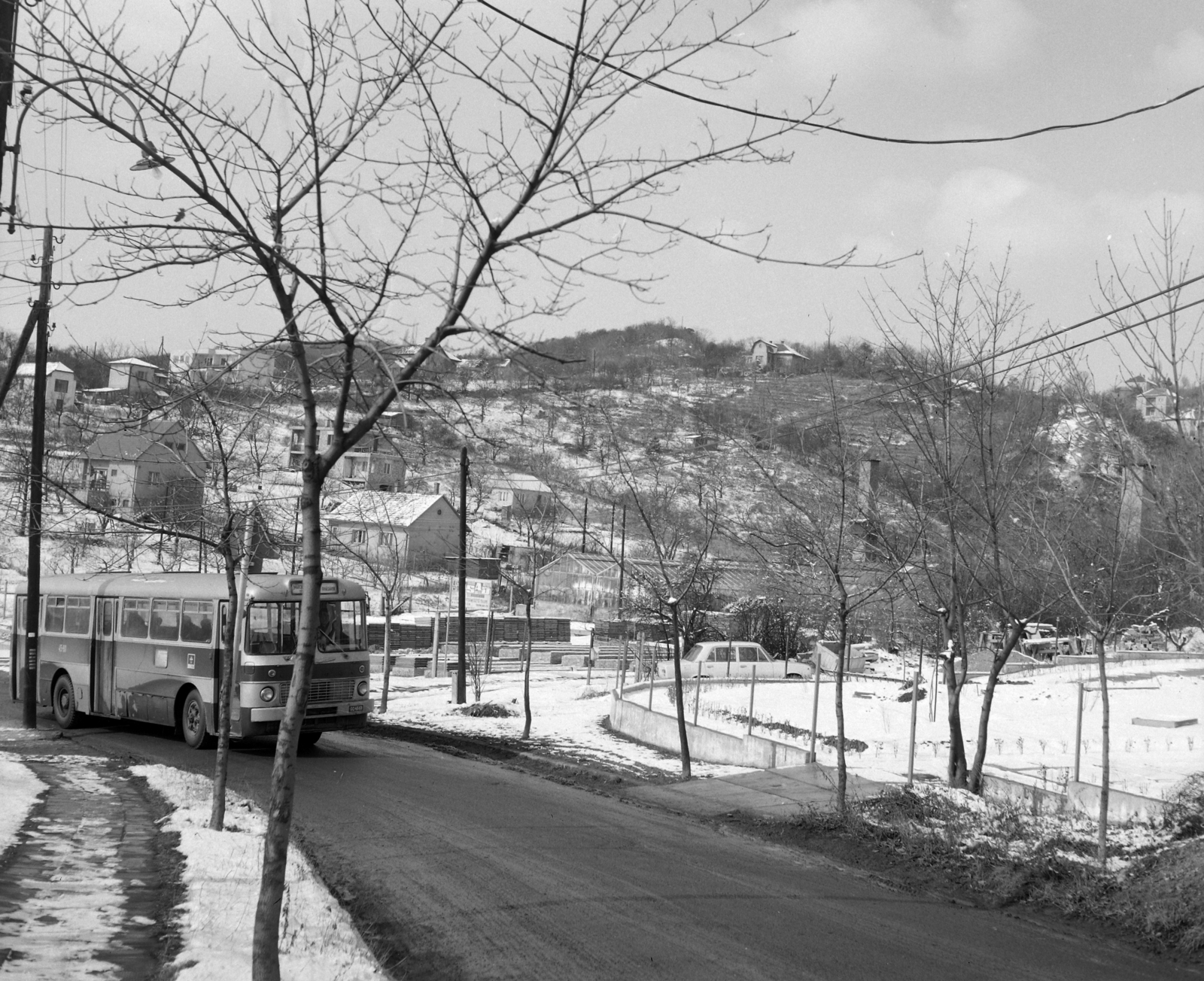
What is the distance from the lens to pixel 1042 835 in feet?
34.0

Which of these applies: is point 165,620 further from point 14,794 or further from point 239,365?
point 239,365

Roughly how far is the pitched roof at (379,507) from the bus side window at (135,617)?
18.3 ft

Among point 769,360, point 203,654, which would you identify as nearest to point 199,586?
point 203,654

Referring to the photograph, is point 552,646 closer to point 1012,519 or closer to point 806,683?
point 806,683

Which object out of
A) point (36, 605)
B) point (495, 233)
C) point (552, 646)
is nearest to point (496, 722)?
point (36, 605)

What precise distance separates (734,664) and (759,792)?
21.3m

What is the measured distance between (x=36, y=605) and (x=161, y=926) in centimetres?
1698

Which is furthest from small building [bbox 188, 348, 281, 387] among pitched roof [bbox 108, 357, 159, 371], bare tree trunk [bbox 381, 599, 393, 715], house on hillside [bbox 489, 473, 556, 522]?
house on hillside [bbox 489, 473, 556, 522]

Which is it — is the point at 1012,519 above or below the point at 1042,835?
above

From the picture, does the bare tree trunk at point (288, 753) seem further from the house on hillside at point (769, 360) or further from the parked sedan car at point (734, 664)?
the parked sedan car at point (734, 664)

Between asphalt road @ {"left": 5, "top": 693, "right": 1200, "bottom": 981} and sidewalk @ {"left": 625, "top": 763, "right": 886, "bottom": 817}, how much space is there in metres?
0.79

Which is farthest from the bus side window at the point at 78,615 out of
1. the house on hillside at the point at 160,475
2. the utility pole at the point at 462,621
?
the utility pole at the point at 462,621

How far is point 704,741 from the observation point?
18.7 metres

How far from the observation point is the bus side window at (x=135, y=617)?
1933cm
